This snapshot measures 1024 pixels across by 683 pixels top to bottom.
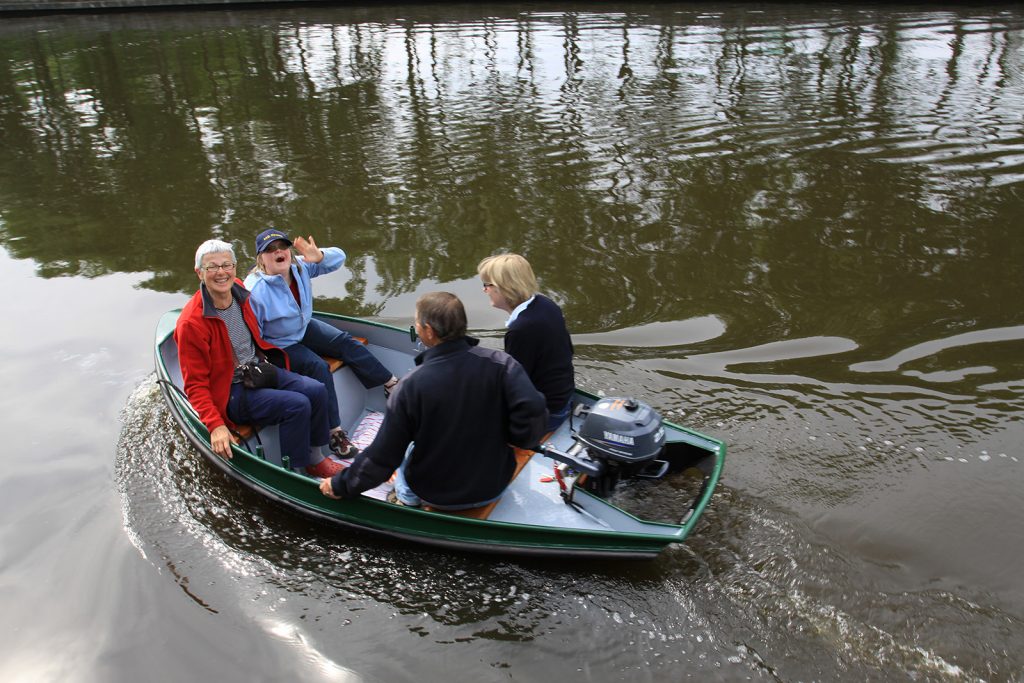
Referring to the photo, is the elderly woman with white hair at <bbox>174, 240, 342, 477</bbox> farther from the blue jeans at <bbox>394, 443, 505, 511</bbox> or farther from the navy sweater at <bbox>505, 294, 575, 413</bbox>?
the navy sweater at <bbox>505, 294, 575, 413</bbox>

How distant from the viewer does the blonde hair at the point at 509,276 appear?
488cm

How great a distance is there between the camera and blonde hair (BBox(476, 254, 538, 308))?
488 cm

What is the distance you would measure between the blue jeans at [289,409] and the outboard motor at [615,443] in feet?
5.59

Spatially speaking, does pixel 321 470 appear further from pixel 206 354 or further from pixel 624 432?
pixel 624 432

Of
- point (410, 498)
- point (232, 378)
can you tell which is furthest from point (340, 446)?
point (410, 498)

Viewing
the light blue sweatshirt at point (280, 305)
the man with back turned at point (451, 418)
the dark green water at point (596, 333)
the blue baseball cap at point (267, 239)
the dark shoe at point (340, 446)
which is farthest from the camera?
the dark shoe at point (340, 446)

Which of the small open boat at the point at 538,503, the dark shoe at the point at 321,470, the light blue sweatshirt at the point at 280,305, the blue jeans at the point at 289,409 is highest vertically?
the light blue sweatshirt at the point at 280,305

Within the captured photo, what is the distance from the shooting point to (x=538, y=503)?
5.01 metres

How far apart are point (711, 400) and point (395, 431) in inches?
121

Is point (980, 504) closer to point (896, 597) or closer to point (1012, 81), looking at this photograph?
point (896, 597)

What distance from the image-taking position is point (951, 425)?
6027mm

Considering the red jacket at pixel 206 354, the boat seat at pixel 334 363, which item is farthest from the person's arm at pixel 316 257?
the red jacket at pixel 206 354

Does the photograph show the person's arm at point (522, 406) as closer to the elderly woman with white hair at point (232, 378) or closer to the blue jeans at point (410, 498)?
the blue jeans at point (410, 498)

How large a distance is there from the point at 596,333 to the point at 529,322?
264 centimetres
